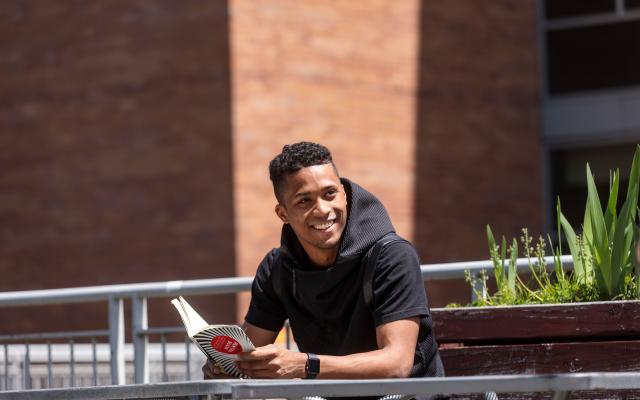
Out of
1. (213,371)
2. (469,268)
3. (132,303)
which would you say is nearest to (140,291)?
(132,303)

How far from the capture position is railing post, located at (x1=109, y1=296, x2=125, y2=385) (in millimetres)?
6883

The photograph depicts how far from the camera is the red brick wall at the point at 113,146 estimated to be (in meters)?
16.5

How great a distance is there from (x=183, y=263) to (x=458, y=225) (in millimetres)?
4061

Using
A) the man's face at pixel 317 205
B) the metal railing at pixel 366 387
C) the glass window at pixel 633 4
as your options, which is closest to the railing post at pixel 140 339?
the man's face at pixel 317 205

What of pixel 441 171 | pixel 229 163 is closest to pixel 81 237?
pixel 229 163

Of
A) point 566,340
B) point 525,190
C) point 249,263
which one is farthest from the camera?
point 525,190

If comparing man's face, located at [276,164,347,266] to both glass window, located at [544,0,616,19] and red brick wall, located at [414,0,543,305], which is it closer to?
red brick wall, located at [414,0,543,305]

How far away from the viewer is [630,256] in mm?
4605

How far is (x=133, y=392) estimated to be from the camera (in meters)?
3.50

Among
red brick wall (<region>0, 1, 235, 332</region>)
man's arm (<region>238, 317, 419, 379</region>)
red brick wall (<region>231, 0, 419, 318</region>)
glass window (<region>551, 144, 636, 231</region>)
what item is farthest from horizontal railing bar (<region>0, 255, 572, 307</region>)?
glass window (<region>551, 144, 636, 231</region>)

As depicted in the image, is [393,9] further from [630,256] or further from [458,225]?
[630,256]

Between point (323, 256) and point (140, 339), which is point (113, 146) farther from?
point (323, 256)

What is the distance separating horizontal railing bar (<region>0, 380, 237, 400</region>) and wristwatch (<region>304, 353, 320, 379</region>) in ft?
1.73

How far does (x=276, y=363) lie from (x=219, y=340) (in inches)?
7.1
